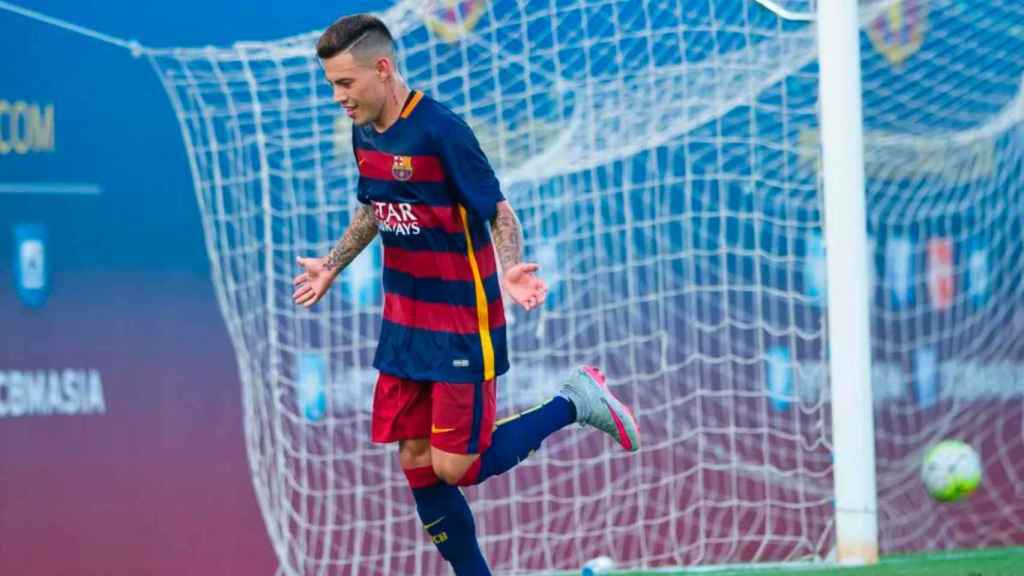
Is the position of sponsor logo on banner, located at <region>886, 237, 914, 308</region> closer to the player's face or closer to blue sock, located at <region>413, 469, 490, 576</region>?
blue sock, located at <region>413, 469, 490, 576</region>

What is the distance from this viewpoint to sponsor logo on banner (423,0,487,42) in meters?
6.41

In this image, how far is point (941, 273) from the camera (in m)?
7.22

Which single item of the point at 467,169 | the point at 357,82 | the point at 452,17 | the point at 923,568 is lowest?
the point at 923,568

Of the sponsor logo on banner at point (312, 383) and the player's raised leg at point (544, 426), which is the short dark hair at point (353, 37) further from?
the sponsor logo on banner at point (312, 383)

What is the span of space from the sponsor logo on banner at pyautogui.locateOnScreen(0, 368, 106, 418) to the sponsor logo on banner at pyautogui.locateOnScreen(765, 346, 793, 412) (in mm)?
2687

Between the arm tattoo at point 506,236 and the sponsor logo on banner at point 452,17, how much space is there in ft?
6.93

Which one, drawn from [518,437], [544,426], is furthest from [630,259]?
[518,437]

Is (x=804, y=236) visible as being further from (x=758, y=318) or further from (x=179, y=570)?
(x=179, y=570)

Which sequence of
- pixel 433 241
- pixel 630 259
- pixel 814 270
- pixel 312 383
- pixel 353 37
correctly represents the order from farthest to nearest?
pixel 814 270
pixel 630 259
pixel 312 383
pixel 433 241
pixel 353 37

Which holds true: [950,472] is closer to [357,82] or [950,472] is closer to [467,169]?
[467,169]

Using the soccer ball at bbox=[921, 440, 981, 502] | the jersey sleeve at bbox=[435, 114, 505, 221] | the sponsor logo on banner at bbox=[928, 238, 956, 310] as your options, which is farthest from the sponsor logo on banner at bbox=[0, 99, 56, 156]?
the sponsor logo on banner at bbox=[928, 238, 956, 310]

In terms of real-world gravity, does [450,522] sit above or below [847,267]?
below

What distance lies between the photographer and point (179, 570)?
6.09 m

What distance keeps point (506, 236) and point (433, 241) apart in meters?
0.22
